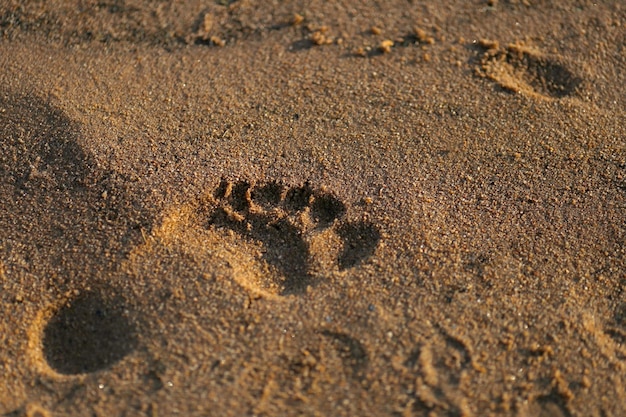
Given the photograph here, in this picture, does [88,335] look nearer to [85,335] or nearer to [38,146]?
[85,335]

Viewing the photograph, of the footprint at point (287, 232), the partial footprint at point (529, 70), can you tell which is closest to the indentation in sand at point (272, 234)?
the footprint at point (287, 232)

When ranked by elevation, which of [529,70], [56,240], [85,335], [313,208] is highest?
[529,70]

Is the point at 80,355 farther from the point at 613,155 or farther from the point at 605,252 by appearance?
the point at 613,155

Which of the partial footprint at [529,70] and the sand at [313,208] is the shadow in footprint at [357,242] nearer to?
the sand at [313,208]

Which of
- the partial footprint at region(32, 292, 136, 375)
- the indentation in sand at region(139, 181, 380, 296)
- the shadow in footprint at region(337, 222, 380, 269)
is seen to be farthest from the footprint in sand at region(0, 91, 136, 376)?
the shadow in footprint at region(337, 222, 380, 269)

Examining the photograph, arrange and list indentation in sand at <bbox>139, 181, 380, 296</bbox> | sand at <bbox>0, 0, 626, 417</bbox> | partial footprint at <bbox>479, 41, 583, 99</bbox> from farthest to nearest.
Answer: partial footprint at <bbox>479, 41, 583, 99</bbox>, indentation in sand at <bbox>139, 181, 380, 296</bbox>, sand at <bbox>0, 0, 626, 417</bbox>

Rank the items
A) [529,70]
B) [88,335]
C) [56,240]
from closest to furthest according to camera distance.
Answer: [88,335], [56,240], [529,70]

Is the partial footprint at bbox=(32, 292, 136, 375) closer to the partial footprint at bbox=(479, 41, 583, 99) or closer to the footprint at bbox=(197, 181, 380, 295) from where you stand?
the footprint at bbox=(197, 181, 380, 295)

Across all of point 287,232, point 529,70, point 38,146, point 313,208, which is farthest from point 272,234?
point 529,70
